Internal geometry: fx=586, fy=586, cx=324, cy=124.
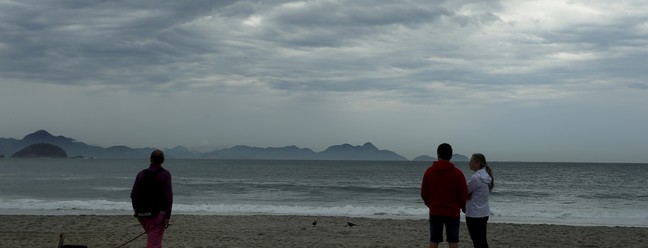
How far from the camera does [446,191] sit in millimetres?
6047

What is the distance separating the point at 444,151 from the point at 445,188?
15.0 inches

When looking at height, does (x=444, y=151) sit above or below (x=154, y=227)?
above

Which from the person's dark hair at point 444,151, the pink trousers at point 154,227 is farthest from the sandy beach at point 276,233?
the person's dark hair at point 444,151

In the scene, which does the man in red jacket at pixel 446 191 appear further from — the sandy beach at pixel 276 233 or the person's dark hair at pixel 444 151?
the sandy beach at pixel 276 233

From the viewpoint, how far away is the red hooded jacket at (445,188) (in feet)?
19.8

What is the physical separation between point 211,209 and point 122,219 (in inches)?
257

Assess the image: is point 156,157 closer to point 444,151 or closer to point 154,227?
point 154,227

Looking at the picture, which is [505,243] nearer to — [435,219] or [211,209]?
[435,219]

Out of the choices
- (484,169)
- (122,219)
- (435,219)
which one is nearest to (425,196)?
(435,219)

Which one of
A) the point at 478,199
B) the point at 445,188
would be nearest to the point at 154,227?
the point at 445,188

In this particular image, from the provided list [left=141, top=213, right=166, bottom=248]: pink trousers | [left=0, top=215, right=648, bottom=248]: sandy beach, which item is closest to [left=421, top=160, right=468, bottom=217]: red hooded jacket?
[left=141, top=213, right=166, bottom=248]: pink trousers

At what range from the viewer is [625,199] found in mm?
35312

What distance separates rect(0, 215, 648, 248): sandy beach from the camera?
11.1m

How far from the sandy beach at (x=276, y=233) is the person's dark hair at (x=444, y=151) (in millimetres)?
5228
